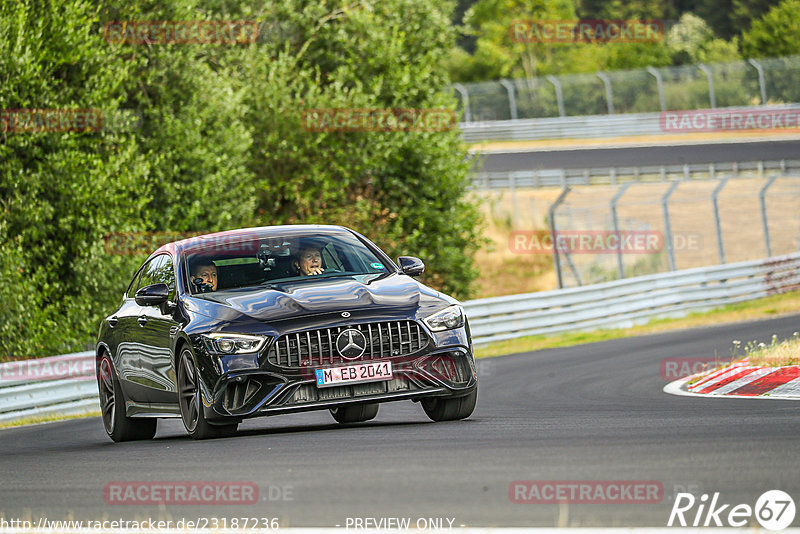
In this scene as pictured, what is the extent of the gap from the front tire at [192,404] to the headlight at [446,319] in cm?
156

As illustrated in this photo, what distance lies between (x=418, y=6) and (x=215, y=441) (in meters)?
24.6

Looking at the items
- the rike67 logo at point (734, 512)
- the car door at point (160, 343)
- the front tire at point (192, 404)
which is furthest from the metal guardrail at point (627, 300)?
the rike67 logo at point (734, 512)

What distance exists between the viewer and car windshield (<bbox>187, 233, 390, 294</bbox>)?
32.4 ft

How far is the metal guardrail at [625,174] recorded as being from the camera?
1781 inches

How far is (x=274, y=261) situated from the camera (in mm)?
10008

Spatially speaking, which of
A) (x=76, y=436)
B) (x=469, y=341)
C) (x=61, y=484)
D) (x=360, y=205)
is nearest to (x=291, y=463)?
(x=61, y=484)

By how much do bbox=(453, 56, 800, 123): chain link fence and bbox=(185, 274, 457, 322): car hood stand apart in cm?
3804

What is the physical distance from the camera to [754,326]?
71.7 ft

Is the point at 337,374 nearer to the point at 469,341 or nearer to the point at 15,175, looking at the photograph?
the point at 469,341
